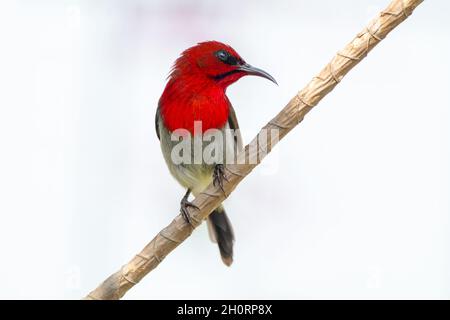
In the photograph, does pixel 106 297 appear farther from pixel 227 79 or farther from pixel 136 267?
pixel 227 79

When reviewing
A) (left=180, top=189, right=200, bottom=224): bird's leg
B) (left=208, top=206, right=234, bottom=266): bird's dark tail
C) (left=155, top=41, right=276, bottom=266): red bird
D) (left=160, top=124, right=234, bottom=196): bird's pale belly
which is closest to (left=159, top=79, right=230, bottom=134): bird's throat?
(left=155, top=41, right=276, bottom=266): red bird

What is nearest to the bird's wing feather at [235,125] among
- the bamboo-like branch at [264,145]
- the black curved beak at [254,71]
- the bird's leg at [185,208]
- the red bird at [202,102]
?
the red bird at [202,102]

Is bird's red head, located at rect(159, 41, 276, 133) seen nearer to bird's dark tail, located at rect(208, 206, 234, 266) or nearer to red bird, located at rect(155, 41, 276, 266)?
red bird, located at rect(155, 41, 276, 266)

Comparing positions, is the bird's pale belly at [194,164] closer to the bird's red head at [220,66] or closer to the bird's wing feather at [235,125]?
the bird's wing feather at [235,125]

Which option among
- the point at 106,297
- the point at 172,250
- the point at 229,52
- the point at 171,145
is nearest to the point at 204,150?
the point at 171,145

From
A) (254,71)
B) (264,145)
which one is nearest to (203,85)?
(254,71)

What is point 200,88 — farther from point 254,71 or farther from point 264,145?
point 264,145
